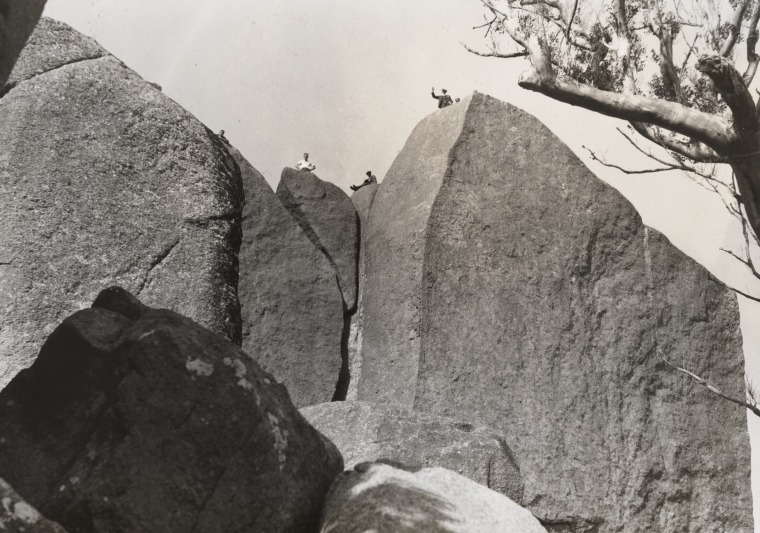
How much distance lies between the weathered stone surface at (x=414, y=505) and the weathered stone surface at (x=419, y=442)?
4.37ft

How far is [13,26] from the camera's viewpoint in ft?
8.05

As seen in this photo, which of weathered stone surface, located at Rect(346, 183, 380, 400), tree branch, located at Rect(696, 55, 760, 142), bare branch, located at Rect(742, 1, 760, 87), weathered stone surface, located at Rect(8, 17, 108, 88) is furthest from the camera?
bare branch, located at Rect(742, 1, 760, 87)

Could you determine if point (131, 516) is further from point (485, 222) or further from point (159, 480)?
point (485, 222)

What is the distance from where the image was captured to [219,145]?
19.1 feet

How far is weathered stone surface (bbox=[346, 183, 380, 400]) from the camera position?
5.83 metres

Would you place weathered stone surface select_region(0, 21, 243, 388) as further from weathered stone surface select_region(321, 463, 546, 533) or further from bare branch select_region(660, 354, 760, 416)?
bare branch select_region(660, 354, 760, 416)

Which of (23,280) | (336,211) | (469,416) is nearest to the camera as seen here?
(23,280)

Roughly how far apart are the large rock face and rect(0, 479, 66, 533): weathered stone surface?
3.04 meters

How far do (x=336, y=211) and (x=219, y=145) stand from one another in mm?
1014

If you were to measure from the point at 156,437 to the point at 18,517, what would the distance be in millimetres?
653

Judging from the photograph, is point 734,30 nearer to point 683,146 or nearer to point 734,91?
point 683,146

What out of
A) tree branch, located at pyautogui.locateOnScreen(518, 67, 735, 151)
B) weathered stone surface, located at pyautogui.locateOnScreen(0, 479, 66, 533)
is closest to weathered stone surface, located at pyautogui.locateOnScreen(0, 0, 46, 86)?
weathered stone surface, located at pyautogui.locateOnScreen(0, 479, 66, 533)

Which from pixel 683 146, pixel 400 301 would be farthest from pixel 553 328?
pixel 683 146

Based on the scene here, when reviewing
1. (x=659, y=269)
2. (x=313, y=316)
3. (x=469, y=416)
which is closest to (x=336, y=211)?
(x=313, y=316)
